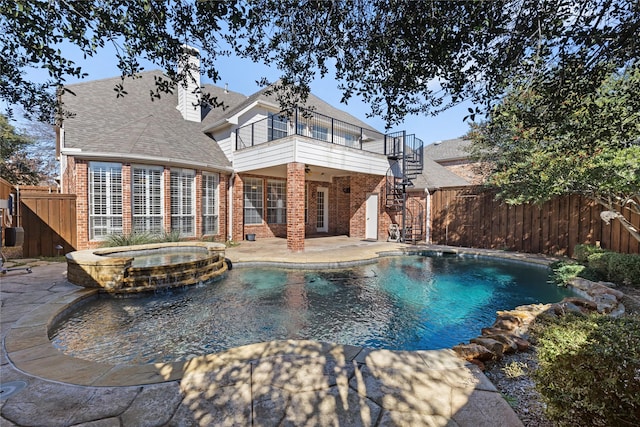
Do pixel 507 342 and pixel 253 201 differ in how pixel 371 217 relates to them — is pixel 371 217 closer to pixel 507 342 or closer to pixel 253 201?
pixel 253 201

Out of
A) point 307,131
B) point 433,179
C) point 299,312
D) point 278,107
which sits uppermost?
point 278,107

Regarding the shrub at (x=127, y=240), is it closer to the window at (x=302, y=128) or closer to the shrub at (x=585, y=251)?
the window at (x=302, y=128)

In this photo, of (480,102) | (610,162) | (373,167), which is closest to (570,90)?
(480,102)

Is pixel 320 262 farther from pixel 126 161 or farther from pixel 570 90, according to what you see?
pixel 126 161

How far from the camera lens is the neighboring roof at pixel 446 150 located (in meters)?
23.5

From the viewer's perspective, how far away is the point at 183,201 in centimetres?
1120

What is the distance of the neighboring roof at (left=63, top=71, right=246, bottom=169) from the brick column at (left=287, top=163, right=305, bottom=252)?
3749 millimetres

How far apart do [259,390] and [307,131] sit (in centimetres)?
1313

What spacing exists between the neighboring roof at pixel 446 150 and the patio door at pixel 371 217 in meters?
12.2

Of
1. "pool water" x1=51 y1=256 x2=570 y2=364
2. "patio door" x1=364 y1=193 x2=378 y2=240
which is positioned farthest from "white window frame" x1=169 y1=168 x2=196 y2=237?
"patio door" x1=364 y1=193 x2=378 y2=240

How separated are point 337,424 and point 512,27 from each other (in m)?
3.93

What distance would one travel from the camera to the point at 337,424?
202 cm

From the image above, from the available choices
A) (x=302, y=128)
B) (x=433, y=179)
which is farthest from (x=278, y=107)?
Answer: (x=433, y=179)

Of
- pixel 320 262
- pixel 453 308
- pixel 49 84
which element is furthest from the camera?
pixel 320 262
